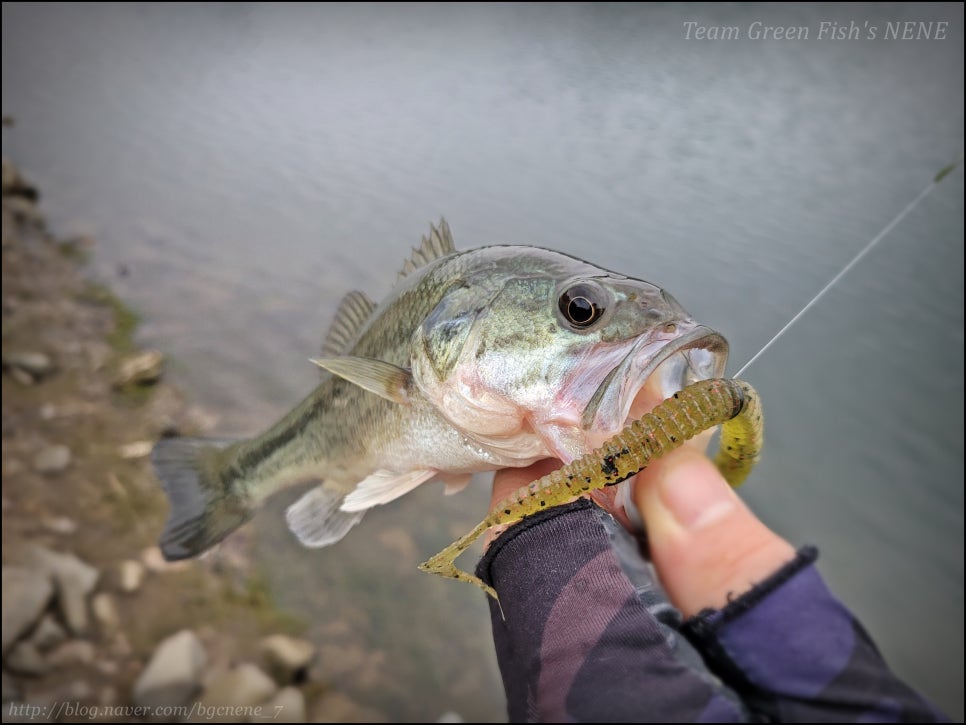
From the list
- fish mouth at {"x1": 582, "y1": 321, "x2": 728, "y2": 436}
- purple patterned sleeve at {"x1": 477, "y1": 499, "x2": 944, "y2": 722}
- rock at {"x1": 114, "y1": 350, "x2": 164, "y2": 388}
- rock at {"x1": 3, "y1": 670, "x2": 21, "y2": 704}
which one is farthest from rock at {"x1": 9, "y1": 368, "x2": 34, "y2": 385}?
fish mouth at {"x1": 582, "y1": 321, "x2": 728, "y2": 436}

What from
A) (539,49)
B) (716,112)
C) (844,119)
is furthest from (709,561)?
(844,119)

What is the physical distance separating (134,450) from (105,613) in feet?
4.90

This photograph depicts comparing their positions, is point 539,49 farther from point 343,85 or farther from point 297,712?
Result: point 343,85

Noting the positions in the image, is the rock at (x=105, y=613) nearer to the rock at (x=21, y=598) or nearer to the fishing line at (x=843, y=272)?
the rock at (x=21, y=598)

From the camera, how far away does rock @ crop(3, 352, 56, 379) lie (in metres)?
4.58

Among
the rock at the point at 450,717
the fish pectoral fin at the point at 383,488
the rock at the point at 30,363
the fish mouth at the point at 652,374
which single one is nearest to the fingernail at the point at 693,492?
the fish mouth at the point at 652,374

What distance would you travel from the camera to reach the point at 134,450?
4.16 metres

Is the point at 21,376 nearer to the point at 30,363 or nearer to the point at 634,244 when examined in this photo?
the point at 30,363

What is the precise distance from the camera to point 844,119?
24.5ft

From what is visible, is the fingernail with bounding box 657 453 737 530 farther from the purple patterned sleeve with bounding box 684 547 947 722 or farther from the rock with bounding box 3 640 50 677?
the rock with bounding box 3 640 50 677

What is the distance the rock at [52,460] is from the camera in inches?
147

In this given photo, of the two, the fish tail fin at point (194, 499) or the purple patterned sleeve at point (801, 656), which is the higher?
the purple patterned sleeve at point (801, 656)

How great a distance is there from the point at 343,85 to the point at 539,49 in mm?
11395

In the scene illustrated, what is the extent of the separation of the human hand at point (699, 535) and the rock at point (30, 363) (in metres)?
5.48
